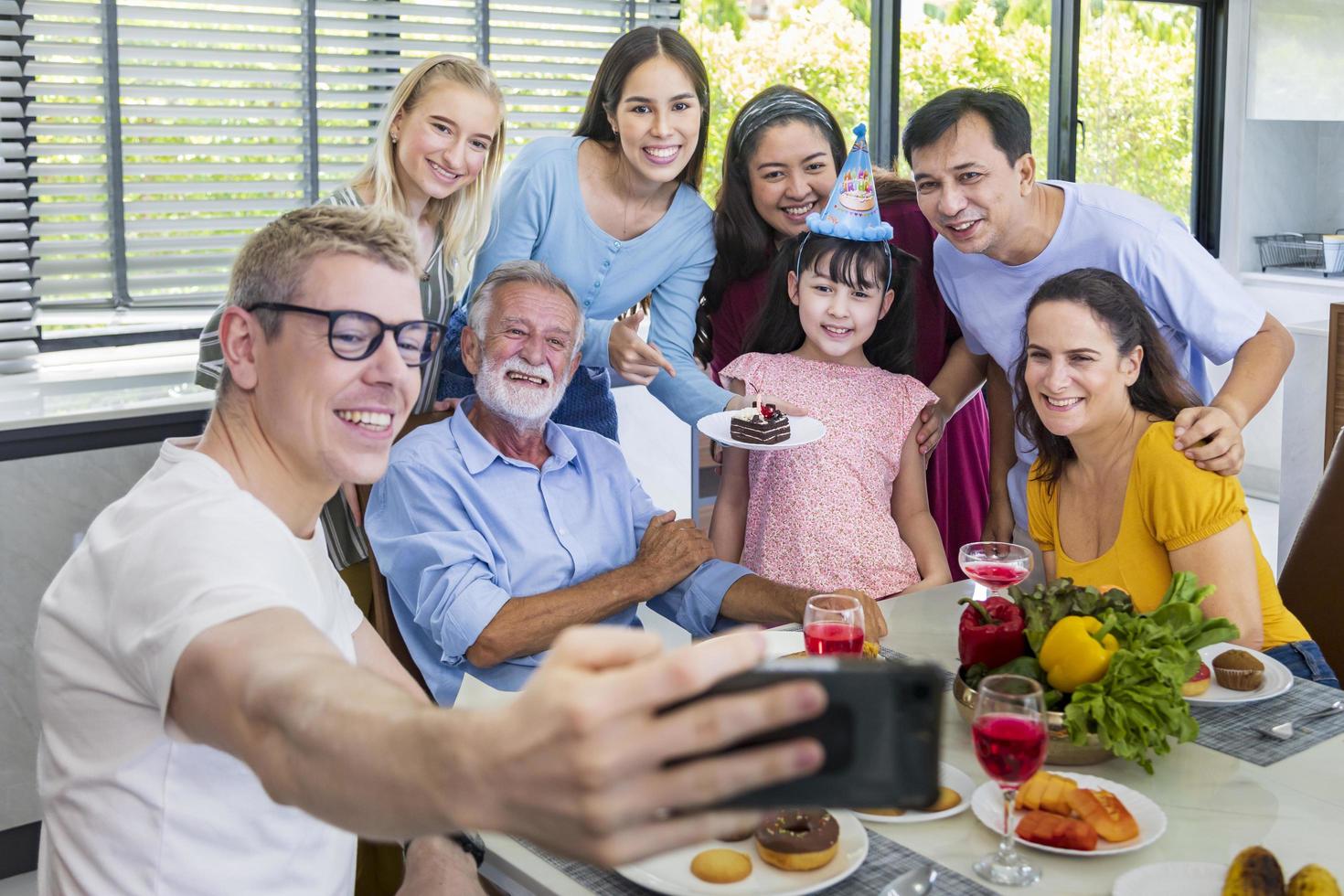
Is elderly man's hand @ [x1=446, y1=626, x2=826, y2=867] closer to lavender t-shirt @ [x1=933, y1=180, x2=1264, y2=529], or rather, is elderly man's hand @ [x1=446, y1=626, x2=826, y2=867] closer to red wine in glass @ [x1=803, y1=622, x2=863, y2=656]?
red wine in glass @ [x1=803, y1=622, x2=863, y2=656]

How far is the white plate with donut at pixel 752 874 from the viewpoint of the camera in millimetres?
1190

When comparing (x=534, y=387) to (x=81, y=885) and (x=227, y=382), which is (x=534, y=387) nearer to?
(x=227, y=382)

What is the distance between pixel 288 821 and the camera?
1167mm

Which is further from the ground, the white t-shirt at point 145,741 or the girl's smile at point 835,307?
the girl's smile at point 835,307

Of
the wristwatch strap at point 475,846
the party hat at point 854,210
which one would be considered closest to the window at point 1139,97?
the party hat at point 854,210

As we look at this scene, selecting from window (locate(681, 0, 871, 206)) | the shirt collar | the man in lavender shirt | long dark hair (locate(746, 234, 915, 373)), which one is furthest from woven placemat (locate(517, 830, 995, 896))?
window (locate(681, 0, 871, 206))

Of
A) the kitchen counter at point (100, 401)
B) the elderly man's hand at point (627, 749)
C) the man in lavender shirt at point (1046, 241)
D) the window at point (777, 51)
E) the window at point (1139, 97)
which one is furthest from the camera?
the window at point (1139, 97)

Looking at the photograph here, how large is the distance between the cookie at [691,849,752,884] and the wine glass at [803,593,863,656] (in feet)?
1.16

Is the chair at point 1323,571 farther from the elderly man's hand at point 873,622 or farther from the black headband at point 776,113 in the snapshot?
the black headband at point 776,113

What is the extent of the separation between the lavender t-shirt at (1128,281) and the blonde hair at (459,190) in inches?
37.4

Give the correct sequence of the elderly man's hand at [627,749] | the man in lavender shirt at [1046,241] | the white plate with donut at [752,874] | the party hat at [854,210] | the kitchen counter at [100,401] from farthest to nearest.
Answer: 1. the kitchen counter at [100,401]
2. the party hat at [854,210]
3. the man in lavender shirt at [1046,241]
4. the white plate with donut at [752,874]
5. the elderly man's hand at [627,749]

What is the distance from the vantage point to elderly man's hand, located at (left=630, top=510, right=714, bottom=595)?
7.16 feet

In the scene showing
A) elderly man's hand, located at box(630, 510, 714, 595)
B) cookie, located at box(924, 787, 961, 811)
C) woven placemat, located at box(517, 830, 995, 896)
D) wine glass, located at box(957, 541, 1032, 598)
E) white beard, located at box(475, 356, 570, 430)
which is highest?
white beard, located at box(475, 356, 570, 430)

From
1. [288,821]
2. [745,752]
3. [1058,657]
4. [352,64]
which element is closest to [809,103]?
[352,64]
